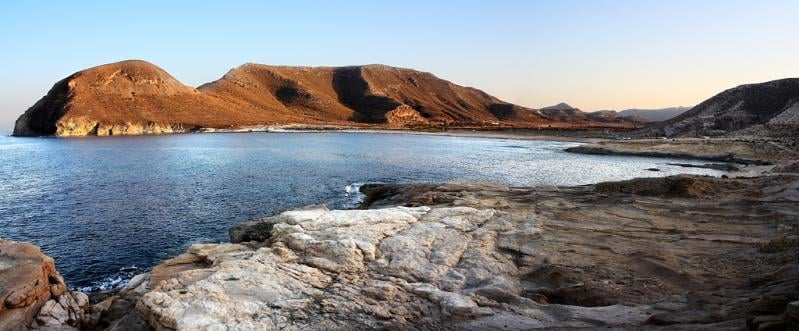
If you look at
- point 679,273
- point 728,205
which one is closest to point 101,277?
point 679,273

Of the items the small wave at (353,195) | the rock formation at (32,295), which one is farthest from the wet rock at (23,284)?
the small wave at (353,195)

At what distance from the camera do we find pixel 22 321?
402 inches

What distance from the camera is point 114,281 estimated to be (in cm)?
1589

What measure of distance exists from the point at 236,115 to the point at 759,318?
17073 centimetres

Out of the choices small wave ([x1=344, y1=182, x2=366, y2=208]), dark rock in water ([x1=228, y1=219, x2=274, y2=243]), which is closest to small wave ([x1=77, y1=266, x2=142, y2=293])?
dark rock in water ([x1=228, y1=219, x2=274, y2=243])

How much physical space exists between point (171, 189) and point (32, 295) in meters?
25.0

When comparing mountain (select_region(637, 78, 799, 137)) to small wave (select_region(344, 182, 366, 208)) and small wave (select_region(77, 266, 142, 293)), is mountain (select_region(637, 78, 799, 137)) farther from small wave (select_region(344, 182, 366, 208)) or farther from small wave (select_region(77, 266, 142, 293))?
small wave (select_region(77, 266, 142, 293))

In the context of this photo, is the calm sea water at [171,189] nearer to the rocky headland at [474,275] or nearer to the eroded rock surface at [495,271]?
the rocky headland at [474,275]

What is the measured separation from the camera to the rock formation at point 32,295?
10.2 m

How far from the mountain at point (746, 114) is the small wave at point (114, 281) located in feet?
249

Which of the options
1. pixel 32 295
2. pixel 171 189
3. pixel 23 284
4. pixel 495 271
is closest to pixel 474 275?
pixel 495 271

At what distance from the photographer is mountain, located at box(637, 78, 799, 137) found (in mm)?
67875

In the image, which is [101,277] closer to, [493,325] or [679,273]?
[493,325]

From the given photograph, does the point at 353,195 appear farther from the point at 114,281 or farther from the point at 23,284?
the point at 23,284
